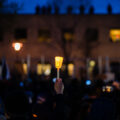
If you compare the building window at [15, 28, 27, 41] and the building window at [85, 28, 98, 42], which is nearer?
the building window at [85, 28, 98, 42]

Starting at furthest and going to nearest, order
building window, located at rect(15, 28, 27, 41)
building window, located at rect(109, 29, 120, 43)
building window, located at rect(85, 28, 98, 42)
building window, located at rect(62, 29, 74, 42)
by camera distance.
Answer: building window, located at rect(15, 28, 27, 41) → building window, located at rect(62, 29, 74, 42) → building window, located at rect(109, 29, 120, 43) → building window, located at rect(85, 28, 98, 42)

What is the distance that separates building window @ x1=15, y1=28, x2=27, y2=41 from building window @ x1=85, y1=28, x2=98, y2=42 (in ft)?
19.6

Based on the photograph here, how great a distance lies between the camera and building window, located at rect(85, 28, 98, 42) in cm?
2377

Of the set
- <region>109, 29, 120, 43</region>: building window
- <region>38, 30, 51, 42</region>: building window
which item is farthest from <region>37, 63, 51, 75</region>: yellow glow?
<region>109, 29, 120, 43</region>: building window

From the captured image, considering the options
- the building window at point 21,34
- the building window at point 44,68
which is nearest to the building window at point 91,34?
the building window at point 44,68

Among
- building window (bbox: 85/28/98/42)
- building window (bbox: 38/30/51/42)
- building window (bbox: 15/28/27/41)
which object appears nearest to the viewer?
building window (bbox: 85/28/98/42)

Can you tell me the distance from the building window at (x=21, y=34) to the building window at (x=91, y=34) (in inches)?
236

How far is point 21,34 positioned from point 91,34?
6750 mm

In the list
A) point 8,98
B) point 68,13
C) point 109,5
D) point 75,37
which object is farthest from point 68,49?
point 8,98

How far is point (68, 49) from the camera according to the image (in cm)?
2373

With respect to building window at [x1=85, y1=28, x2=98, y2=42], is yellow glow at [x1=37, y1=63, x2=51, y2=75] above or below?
below

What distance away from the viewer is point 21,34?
2455 centimetres

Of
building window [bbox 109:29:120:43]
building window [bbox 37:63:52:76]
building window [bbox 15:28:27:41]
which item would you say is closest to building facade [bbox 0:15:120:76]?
building window [bbox 109:29:120:43]

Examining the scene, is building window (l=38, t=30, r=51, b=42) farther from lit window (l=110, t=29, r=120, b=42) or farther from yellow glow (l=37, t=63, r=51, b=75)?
lit window (l=110, t=29, r=120, b=42)
